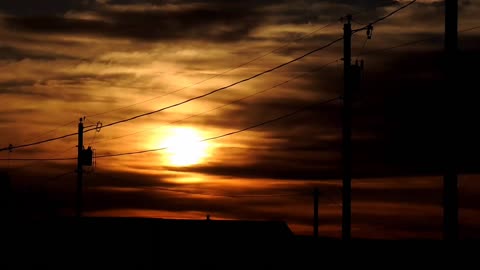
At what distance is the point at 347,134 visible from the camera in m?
35.4

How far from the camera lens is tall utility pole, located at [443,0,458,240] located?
78.1ft

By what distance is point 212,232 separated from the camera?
44656 millimetres

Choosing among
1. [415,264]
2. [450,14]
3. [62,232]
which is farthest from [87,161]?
[450,14]

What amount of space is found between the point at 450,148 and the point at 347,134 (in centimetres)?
1140

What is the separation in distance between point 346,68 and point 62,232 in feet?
60.2

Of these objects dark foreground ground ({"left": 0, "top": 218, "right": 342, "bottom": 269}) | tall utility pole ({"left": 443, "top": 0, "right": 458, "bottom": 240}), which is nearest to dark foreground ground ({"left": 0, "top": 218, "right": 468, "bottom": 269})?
dark foreground ground ({"left": 0, "top": 218, "right": 342, "bottom": 269})

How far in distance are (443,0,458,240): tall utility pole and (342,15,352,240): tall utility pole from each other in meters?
10.7

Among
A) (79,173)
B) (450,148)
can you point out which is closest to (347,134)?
(450,148)

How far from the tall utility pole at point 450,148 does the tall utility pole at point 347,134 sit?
35.1 feet

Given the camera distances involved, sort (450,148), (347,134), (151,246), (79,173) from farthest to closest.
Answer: (79,173)
(151,246)
(347,134)
(450,148)

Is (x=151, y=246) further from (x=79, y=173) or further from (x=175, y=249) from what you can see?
(x=79, y=173)

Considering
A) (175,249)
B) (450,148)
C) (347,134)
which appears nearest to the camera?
(450,148)

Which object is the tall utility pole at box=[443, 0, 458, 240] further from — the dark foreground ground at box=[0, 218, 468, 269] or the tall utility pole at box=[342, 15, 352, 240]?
the dark foreground ground at box=[0, 218, 468, 269]

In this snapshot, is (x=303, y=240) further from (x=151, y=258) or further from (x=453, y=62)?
(x=453, y=62)
